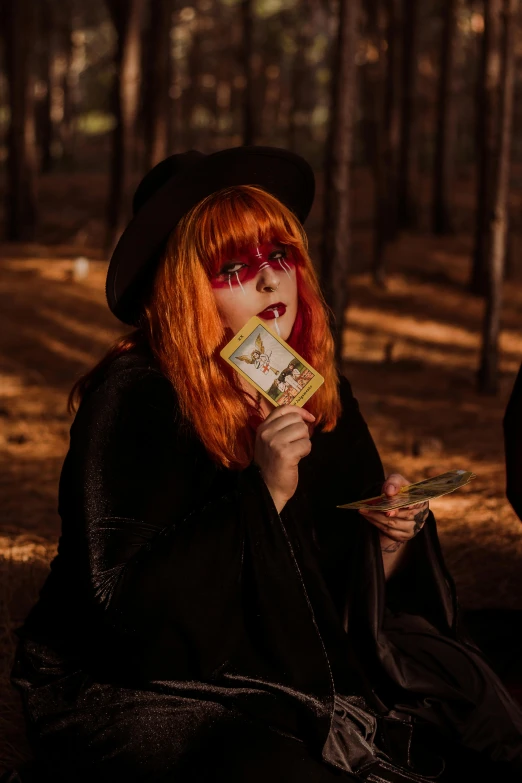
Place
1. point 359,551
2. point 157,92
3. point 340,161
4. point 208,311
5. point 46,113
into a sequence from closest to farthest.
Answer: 1. point 208,311
2. point 359,551
3. point 340,161
4. point 157,92
5. point 46,113

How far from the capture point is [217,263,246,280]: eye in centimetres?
270

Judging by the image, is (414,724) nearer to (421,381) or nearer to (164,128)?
(421,381)

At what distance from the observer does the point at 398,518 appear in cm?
287

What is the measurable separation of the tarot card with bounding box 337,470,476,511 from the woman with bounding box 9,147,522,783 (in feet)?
0.23

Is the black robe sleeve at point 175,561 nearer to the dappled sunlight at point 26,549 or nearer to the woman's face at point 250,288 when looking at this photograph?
the woman's face at point 250,288

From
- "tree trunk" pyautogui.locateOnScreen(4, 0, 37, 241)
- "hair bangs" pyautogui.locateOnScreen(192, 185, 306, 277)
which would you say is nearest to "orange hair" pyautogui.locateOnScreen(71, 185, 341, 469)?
"hair bangs" pyautogui.locateOnScreen(192, 185, 306, 277)

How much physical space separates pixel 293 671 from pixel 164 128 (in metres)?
12.5

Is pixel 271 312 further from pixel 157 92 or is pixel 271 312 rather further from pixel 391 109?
pixel 391 109

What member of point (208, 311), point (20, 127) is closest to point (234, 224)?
point (208, 311)

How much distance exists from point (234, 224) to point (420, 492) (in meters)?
0.87

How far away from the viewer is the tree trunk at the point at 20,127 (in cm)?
1600

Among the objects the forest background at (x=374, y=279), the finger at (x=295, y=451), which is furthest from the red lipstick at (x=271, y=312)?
the forest background at (x=374, y=279)

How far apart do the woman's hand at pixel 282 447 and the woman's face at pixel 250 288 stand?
0.31 metres

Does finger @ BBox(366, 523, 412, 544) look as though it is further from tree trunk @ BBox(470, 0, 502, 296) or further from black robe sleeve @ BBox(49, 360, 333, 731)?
tree trunk @ BBox(470, 0, 502, 296)
